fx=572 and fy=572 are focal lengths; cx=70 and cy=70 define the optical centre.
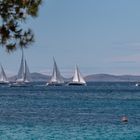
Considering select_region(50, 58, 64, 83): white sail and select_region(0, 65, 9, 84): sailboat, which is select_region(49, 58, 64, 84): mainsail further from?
select_region(0, 65, 9, 84): sailboat

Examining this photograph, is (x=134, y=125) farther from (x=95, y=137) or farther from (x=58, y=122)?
(x=95, y=137)

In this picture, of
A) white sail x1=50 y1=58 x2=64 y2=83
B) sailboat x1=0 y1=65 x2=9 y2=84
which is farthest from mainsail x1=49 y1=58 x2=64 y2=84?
sailboat x1=0 y1=65 x2=9 y2=84

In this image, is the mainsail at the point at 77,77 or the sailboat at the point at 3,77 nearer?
the mainsail at the point at 77,77

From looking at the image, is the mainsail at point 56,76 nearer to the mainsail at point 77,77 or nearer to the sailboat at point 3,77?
the mainsail at point 77,77

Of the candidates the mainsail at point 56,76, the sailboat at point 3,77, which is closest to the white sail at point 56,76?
the mainsail at point 56,76

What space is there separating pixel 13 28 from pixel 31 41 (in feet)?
2.12

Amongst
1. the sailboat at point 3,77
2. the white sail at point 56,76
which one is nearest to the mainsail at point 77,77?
the white sail at point 56,76

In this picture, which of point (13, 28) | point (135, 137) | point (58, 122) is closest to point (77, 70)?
point (58, 122)

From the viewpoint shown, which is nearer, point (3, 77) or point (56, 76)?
point (56, 76)

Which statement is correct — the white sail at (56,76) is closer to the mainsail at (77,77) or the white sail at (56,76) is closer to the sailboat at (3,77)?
the mainsail at (77,77)

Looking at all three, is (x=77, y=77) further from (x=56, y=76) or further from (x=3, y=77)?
(x=3, y=77)

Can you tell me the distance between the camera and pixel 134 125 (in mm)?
50781

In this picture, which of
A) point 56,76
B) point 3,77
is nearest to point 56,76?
point 56,76

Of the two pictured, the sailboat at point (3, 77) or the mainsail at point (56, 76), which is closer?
the mainsail at point (56, 76)
